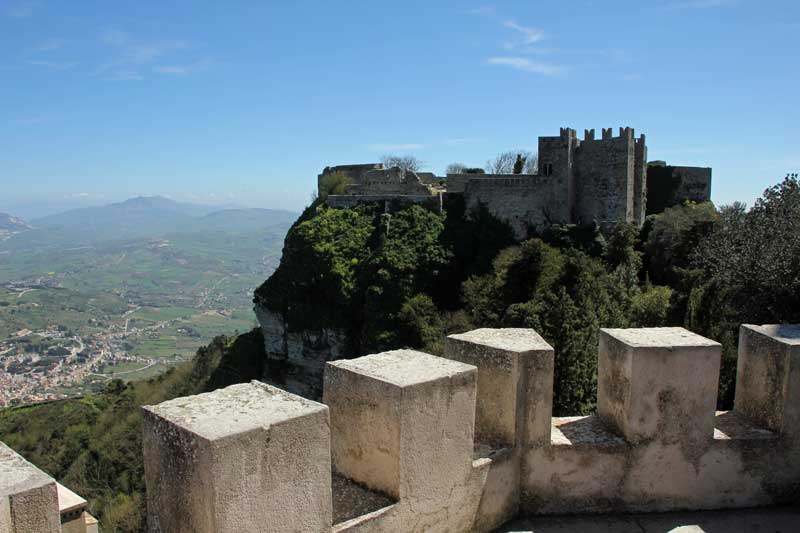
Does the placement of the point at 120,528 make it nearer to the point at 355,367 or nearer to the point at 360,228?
the point at 360,228

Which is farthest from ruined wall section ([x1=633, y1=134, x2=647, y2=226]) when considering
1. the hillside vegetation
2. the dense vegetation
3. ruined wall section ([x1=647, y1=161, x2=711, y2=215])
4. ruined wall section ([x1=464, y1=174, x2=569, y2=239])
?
the hillside vegetation

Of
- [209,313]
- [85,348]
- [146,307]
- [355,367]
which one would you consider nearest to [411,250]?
[355,367]

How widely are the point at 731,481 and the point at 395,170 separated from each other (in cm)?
3168

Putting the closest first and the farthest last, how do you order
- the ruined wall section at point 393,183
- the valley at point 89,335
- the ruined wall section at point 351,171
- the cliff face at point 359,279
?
the cliff face at point 359,279
the ruined wall section at point 393,183
the ruined wall section at point 351,171
the valley at point 89,335

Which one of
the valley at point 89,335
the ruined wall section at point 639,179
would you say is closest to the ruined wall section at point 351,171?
the ruined wall section at point 639,179

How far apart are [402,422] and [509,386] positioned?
3.98 ft

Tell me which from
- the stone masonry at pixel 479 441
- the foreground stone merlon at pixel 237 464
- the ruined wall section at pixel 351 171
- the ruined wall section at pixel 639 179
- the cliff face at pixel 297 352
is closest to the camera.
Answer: the foreground stone merlon at pixel 237 464

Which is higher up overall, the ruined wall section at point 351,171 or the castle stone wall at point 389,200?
the ruined wall section at point 351,171

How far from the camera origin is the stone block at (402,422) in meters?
3.66

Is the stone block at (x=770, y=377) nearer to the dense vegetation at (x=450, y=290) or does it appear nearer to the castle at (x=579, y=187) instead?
the dense vegetation at (x=450, y=290)

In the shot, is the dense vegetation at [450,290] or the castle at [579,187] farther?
the castle at [579,187]

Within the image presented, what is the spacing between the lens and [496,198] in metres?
31.8

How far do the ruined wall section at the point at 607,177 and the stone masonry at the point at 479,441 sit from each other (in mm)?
25233

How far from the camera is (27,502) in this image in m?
2.51
